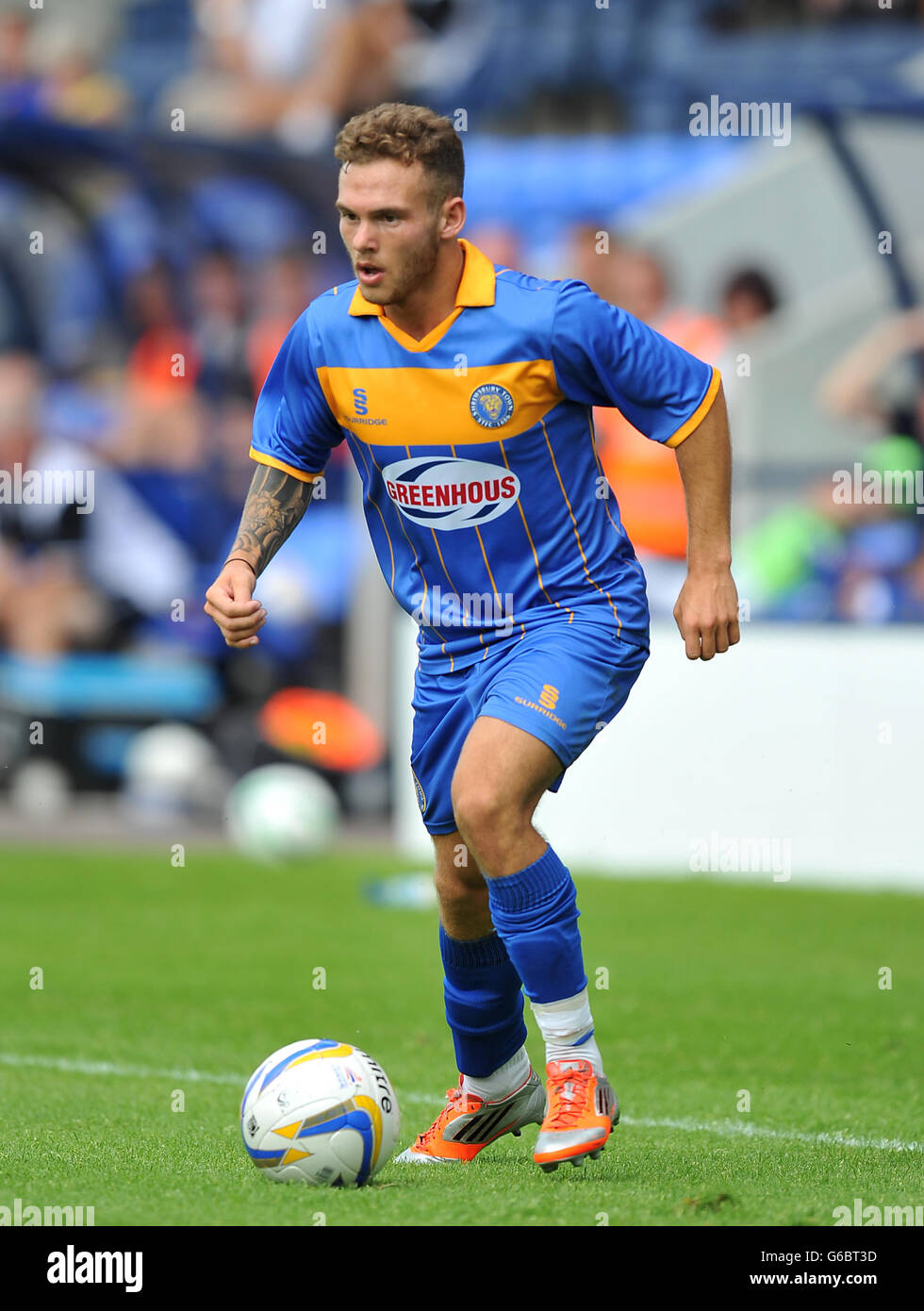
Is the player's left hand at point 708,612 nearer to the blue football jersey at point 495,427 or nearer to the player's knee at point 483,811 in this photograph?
the blue football jersey at point 495,427

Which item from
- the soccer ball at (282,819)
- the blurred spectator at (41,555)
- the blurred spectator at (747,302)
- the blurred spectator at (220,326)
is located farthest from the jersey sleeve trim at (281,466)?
the blurred spectator at (220,326)

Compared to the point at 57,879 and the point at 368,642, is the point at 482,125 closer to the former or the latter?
the point at 368,642

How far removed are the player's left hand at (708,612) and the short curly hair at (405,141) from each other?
1.05 m

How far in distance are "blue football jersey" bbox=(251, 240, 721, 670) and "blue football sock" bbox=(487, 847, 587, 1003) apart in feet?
1.97

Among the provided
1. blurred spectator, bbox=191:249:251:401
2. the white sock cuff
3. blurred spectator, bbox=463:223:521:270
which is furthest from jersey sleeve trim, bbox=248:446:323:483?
blurred spectator, bbox=463:223:521:270

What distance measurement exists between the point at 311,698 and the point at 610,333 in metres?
8.30

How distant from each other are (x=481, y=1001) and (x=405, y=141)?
6.68ft

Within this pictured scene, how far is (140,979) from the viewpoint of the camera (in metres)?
7.80

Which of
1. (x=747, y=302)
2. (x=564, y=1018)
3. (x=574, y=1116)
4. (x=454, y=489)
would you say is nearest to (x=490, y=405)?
(x=454, y=489)

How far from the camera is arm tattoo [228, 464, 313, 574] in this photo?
4.69 metres

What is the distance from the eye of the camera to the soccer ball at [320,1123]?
426cm

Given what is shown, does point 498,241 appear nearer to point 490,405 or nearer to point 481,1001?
point 490,405

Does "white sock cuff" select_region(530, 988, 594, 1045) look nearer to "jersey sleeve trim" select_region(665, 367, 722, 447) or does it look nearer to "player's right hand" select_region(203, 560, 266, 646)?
"player's right hand" select_region(203, 560, 266, 646)
